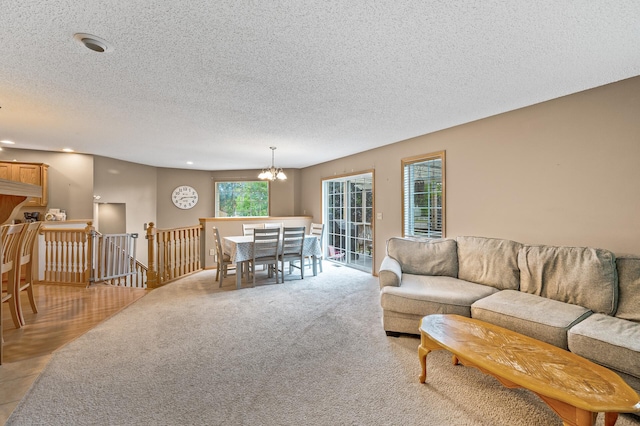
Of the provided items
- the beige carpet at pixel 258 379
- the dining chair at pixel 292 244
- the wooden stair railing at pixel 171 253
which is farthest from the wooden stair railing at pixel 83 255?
the dining chair at pixel 292 244

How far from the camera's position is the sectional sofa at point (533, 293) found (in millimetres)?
1871

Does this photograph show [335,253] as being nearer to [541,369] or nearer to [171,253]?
[171,253]

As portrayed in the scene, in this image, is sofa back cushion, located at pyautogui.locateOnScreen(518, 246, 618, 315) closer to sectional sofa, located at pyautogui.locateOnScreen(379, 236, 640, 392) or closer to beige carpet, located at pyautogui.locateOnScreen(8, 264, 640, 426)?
sectional sofa, located at pyautogui.locateOnScreen(379, 236, 640, 392)

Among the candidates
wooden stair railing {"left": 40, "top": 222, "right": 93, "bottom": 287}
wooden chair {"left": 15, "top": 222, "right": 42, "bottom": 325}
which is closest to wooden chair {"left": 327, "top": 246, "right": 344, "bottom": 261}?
wooden stair railing {"left": 40, "top": 222, "right": 93, "bottom": 287}

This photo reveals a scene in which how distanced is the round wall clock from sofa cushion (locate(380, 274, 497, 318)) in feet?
21.0

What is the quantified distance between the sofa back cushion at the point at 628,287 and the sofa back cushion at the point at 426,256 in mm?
1362

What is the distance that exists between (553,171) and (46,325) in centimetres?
555

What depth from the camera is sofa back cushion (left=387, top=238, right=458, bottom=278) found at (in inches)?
133

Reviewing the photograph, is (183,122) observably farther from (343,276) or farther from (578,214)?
(578,214)

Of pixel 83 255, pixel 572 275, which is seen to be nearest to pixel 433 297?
pixel 572 275

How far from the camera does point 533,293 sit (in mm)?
2676

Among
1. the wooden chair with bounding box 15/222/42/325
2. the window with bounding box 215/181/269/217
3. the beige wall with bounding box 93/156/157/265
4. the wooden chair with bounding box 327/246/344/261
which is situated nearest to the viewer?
the wooden chair with bounding box 15/222/42/325

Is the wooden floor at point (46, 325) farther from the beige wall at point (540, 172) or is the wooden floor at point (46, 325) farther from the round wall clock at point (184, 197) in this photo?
the round wall clock at point (184, 197)

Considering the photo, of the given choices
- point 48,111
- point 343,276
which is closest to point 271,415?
point 343,276
